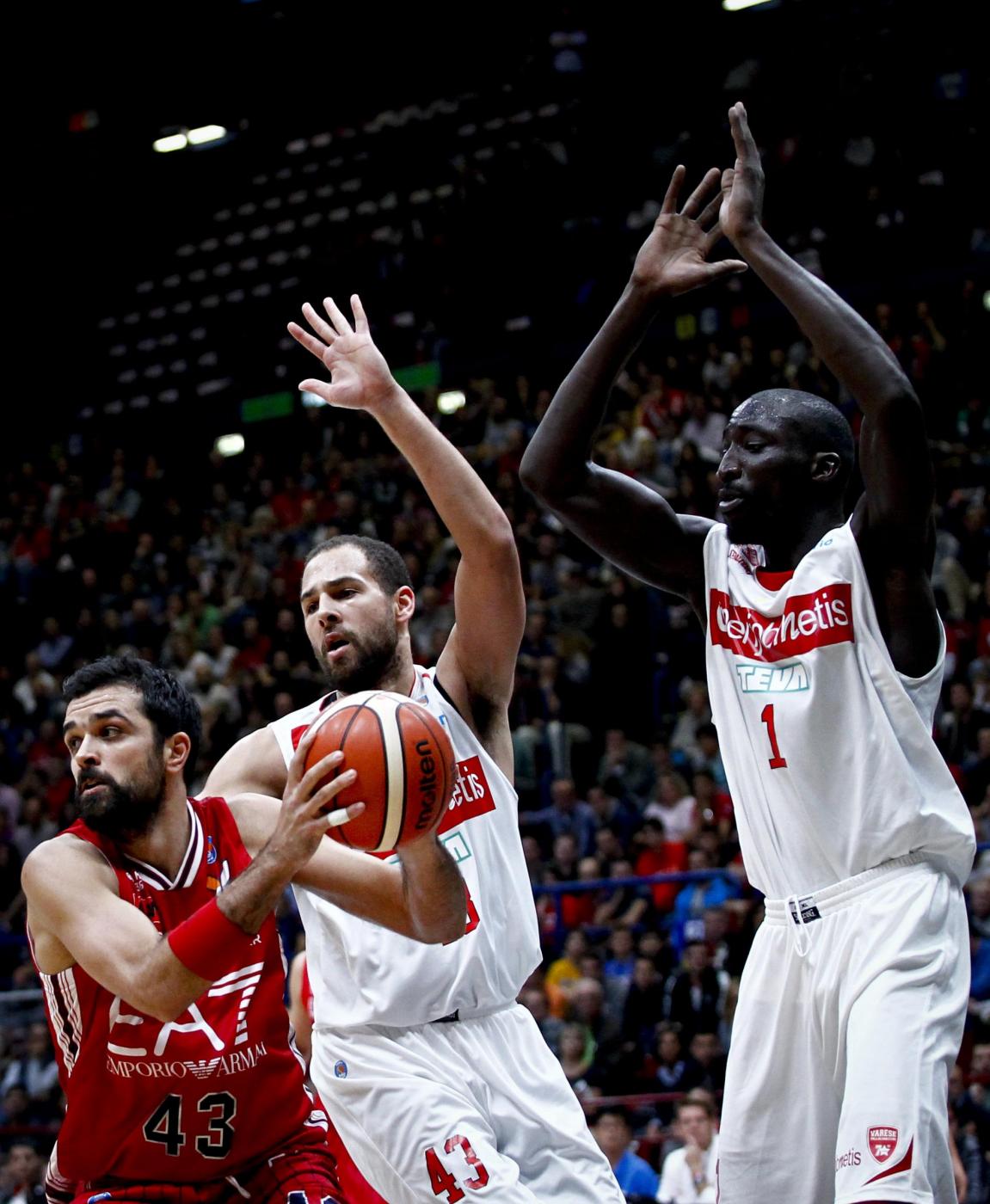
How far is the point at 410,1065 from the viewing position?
171 inches

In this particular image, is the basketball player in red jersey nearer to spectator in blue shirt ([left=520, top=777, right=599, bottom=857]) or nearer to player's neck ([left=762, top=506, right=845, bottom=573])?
player's neck ([left=762, top=506, right=845, bottom=573])

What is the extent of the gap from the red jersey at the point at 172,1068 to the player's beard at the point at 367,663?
711 mm

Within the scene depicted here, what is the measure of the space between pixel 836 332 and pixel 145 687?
1.89 meters

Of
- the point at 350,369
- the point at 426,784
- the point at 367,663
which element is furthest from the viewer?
the point at 350,369

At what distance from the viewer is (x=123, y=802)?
13.1ft

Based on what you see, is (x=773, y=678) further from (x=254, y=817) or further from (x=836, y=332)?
(x=254, y=817)

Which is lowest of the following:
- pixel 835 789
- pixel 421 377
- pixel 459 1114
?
pixel 459 1114

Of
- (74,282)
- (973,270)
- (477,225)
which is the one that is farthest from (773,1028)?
(74,282)

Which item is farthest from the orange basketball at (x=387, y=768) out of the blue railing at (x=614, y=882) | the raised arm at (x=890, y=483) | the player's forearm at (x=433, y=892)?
the blue railing at (x=614, y=882)

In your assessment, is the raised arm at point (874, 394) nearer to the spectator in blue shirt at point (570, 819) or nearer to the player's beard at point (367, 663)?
the player's beard at point (367, 663)

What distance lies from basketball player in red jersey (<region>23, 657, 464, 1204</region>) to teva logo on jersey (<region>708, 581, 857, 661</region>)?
35.4 inches

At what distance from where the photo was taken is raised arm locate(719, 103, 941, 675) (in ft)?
12.8

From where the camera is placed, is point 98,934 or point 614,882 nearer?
point 98,934

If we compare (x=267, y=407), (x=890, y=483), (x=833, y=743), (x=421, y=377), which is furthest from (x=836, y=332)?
(x=267, y=407)
